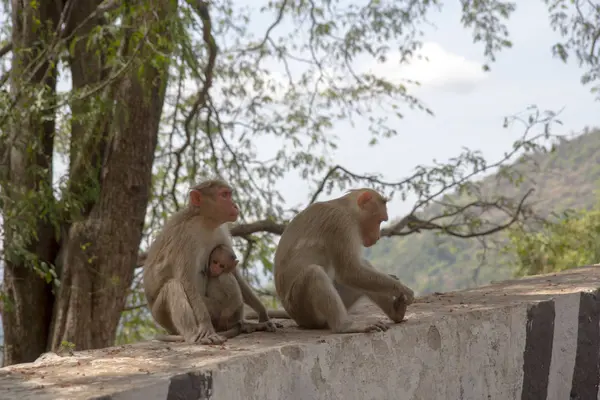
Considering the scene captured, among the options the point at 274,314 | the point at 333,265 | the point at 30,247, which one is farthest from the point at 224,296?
the point at 30,247

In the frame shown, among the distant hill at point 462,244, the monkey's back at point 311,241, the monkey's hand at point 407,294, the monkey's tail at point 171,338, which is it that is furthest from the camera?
the distant hill at point 462,244

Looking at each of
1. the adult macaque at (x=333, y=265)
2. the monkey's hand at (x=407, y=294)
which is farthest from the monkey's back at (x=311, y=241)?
the monkey's hand at (x=407, y=294)

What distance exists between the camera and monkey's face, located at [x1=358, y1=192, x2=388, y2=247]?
3926 mm

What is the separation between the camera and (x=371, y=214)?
392 cm

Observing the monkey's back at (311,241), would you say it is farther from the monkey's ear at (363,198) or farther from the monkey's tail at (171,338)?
the monkey's tail at (171,338)

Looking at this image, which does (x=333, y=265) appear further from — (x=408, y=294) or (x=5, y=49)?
(x=5, y=49)

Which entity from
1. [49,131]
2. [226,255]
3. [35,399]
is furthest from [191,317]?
[49,131]

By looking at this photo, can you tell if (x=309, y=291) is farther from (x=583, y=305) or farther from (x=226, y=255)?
(x=583, y=305)

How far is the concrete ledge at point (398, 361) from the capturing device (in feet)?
8.17

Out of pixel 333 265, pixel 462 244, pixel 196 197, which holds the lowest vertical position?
pixel 333 265

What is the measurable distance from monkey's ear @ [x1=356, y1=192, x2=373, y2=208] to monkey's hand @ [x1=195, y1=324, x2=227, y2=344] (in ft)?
3.35

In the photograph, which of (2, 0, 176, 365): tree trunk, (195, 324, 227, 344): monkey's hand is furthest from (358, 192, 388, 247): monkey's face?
(2, 0, 176, 365): tree trunk

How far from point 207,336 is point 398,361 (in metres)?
0.76

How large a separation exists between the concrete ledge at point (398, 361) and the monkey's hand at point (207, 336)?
0.07m
